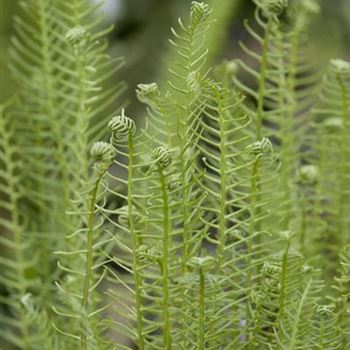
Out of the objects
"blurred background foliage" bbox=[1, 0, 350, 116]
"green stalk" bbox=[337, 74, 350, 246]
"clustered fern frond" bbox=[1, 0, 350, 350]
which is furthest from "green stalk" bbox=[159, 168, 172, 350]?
"blurred background foliage" bbox=[1, 0, 350, 116]

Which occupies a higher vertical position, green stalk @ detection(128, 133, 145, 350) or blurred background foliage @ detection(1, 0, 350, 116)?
green stalk @ detection(128, 133, 145, 350)

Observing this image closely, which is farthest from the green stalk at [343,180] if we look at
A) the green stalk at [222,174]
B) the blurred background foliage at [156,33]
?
the blurred background foliage at [156,33]

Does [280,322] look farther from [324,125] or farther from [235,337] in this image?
[324,125]

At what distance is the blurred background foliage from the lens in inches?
43.4

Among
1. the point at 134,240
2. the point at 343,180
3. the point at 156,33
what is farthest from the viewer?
the point at 156,33

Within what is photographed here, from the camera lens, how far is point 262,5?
0.49m

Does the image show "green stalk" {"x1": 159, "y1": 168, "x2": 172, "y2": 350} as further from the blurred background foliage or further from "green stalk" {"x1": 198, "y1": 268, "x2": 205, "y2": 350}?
the blurred background foliage

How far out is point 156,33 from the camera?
1.64 m

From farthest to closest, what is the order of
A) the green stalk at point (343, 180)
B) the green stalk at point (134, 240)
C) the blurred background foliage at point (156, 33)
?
the blurred background foliage at point (156, 33) → the green stalk at point (343, 180) → the green stalk at point (134, 240)

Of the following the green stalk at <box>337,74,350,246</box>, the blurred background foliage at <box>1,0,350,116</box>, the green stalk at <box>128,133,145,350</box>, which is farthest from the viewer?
the blurred background foliage at <box>1,0,350,116</box>

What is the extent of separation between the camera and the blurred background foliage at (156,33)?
110 centimetres

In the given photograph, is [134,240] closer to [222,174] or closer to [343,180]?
[222,174]

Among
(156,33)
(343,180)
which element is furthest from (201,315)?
(156,33)

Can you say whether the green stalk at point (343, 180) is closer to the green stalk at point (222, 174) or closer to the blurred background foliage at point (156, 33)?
the green stalk at point (222, 174)
